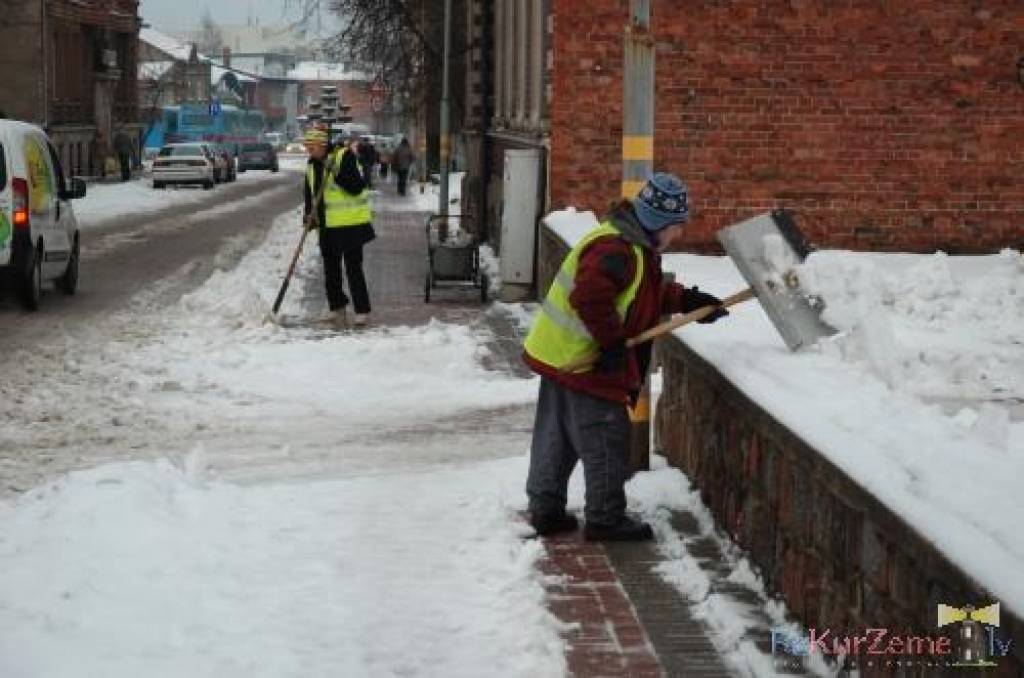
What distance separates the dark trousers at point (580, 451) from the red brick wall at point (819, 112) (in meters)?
8.99

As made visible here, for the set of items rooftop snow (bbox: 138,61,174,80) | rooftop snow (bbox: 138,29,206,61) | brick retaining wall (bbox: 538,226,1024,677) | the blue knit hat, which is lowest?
brick retaining wall (bbox: 538,226,1024,677)

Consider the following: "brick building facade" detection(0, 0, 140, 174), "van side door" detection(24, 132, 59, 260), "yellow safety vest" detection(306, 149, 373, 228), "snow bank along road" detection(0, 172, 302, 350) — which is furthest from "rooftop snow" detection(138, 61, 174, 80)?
"yellow safety vest" detection(306, 149, 373, 228)

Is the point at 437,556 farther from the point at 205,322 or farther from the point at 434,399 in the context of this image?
the point at 205,322

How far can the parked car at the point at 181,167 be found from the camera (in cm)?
5147

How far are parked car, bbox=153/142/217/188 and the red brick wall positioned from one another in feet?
122

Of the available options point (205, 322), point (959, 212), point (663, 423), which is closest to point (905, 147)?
point (959, 212)

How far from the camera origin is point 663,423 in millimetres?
8562

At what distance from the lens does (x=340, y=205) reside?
14562mm

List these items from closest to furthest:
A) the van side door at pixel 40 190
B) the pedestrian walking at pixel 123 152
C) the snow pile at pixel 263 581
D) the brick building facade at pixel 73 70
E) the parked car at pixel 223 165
Result: the snow pile at pixel 263 581 → the van side door at pixel 40 190 → the brick building facade at pixel 73 70 → the pedestrian walking at pixel 123 152 → the parked car at pixel 223 165

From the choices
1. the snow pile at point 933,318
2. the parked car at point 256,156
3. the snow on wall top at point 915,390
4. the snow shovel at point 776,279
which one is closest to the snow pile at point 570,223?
the snow on wall top at point 915,390

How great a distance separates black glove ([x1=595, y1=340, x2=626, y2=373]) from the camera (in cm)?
671

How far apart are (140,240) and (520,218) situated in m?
11.9

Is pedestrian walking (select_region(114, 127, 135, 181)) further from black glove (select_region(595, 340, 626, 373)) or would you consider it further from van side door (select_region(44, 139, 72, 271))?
black glove (select_region(595, 340, 626, 373))

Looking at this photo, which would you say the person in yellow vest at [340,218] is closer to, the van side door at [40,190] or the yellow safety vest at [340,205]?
the yellow safety vest at [340,205]
